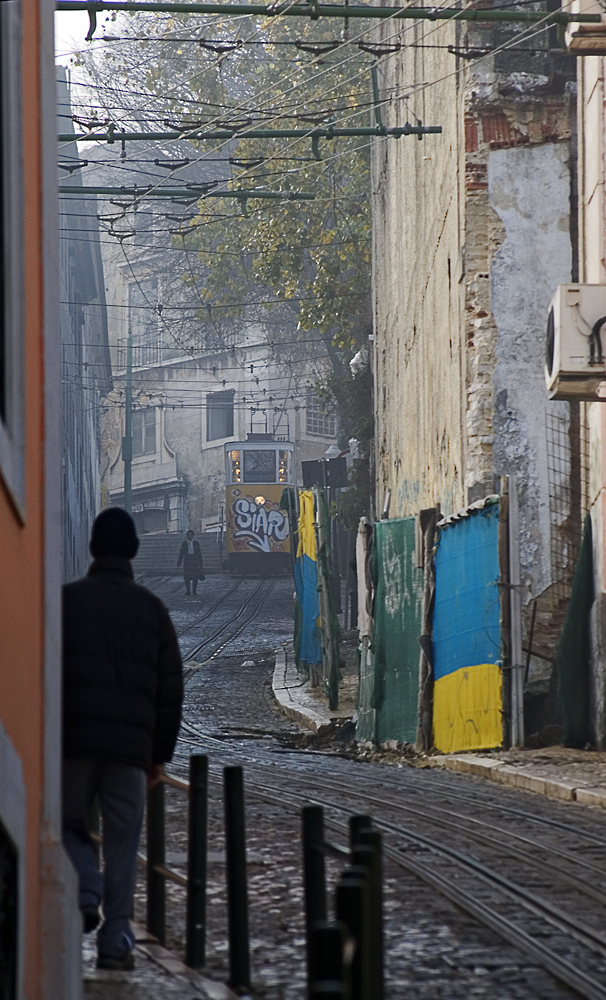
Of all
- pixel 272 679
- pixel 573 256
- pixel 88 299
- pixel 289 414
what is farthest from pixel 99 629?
pixel 289 414

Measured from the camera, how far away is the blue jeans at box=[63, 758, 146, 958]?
16.0 feet

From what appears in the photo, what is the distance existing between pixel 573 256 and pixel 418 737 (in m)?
5.32

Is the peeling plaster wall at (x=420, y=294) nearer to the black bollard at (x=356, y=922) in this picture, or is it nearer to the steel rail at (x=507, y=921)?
the steel rail at (x=507, y=921)

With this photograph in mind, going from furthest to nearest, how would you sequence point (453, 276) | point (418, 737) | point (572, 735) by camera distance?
point (453, 276)
point (418, 737)
point (572, 735)

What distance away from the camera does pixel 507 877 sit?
6.71 metres

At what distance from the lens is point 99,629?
16.1ft

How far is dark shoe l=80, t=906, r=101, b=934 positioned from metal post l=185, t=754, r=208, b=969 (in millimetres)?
338

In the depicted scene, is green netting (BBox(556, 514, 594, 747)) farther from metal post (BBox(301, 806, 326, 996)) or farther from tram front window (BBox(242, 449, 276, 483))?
tram front window (BBox(242, 449, 276, 483))

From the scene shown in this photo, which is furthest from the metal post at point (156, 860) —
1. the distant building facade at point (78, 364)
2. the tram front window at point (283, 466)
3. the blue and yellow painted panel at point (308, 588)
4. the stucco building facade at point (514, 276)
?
the tram front window at point (283, 466)

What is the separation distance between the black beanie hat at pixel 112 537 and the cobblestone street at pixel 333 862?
4.93 feet

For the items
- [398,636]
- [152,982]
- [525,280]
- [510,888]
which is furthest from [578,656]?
[152,982]

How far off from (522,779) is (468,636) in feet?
9.60

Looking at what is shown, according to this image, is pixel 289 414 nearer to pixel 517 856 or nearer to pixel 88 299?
pixel 88 299

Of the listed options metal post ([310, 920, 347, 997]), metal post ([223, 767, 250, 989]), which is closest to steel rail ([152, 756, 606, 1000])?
metal post ([223, 767, 250, 989])
